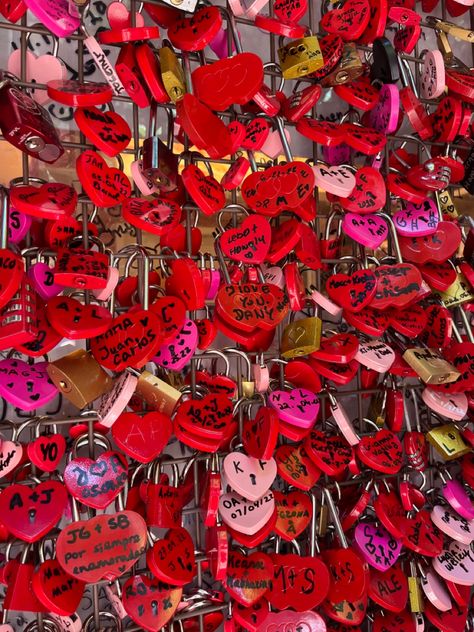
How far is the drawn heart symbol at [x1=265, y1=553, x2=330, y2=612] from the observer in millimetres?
801

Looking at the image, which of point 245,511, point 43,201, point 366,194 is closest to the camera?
A: point 43,201

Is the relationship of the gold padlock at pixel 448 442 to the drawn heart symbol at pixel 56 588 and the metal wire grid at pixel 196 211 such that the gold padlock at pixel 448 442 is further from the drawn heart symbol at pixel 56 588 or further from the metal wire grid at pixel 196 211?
the drawn heart symbol at pixel 56 588

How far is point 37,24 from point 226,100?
0.24 meters

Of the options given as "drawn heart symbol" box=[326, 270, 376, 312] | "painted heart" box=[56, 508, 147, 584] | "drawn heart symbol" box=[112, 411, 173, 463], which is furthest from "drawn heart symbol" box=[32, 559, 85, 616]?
"drawn heart symbol" box=[326, 270, 376, 312]

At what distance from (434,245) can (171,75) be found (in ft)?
1.50

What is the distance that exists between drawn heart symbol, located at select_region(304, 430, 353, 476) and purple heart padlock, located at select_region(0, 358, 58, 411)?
35cm

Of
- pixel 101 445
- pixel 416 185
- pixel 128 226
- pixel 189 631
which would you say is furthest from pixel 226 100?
pixel 189 631

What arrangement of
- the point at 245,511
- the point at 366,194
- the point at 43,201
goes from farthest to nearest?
the point at 366,194 < the point at 245,511 < the point at 43,201

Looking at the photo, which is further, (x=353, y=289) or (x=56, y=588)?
(x=353, y=289)

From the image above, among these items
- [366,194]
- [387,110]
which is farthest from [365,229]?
[387,110]

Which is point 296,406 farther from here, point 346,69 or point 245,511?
point 346,69

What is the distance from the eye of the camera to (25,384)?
0.66 m

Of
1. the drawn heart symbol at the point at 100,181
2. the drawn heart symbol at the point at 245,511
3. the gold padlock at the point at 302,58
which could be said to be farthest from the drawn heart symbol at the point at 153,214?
the drawn heart symbol at the point at 245,511

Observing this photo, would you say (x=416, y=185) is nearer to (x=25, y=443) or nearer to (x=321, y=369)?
(x=321, y=369)
